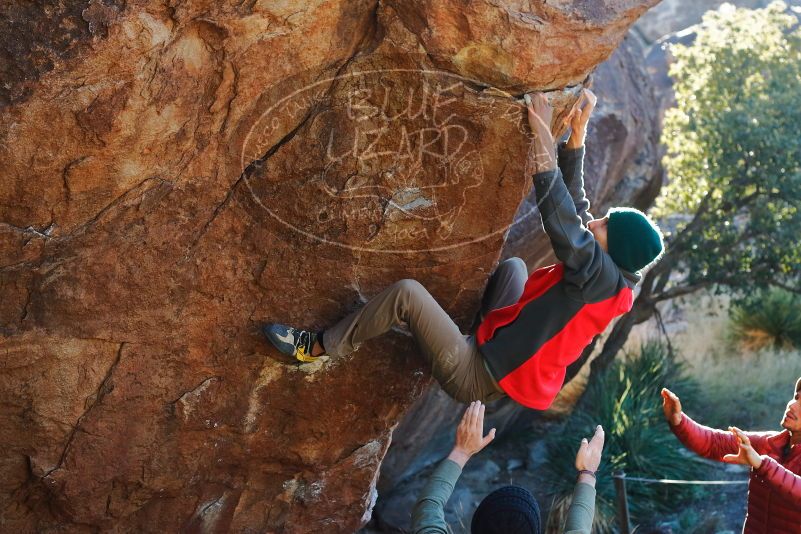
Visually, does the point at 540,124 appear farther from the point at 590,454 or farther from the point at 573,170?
the point at 590,454

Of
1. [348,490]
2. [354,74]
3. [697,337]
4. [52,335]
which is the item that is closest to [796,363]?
[697,337]

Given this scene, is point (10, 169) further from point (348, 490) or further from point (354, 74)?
point (348, 490)

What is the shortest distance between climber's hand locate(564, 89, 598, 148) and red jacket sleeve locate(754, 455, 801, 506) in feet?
5.79

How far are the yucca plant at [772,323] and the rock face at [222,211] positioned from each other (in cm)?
682

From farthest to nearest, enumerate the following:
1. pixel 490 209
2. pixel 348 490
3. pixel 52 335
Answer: pixel 348 490 < pixel 490 209 < pixel 52 335

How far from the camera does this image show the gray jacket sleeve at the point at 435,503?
3594 millimetres

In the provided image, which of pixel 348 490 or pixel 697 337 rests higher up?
pixel 348 490

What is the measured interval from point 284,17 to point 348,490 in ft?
9.37

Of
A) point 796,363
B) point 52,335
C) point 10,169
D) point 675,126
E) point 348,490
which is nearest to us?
point 10,169

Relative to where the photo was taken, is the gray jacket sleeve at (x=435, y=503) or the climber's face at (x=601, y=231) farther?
the climber's face at (x=601, y=231)

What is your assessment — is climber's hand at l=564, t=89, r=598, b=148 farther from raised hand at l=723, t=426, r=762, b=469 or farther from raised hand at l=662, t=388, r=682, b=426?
raised hand at l=723, t=426, r=762, b=469

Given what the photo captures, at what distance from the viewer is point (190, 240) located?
4840 millimetres

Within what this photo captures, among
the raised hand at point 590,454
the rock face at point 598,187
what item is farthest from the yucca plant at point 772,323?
the raised hand at point 590,454

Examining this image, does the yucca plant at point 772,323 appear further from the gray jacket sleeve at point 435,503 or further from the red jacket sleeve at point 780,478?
the gray jacket sleeve at point 435,503
